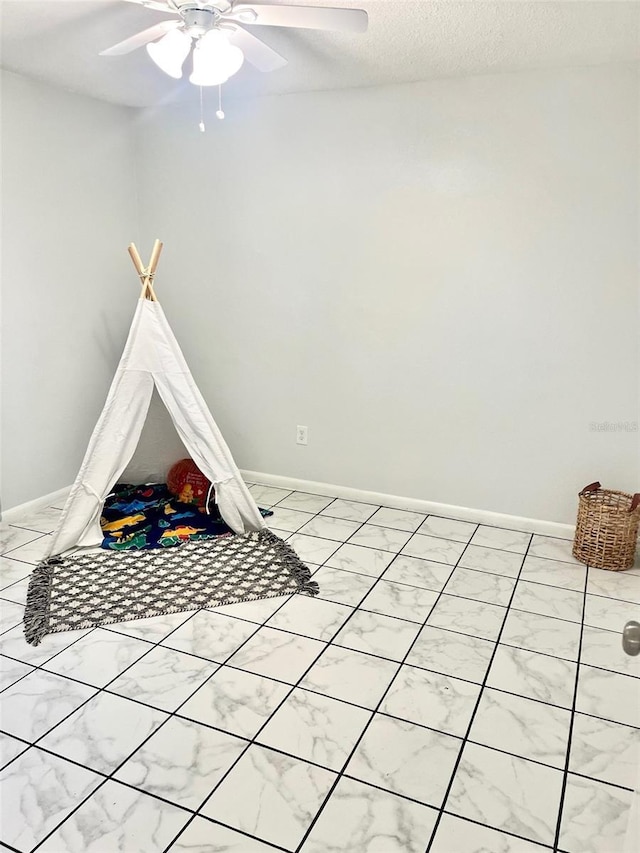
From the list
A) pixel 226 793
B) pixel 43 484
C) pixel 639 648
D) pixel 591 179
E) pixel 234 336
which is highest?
pixel 591 179

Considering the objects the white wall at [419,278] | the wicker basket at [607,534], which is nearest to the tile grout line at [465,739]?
the wicker basket at [607,534]

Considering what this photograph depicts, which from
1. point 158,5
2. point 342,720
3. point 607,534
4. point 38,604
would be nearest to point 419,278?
point 607,534

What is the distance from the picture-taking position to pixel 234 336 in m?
3.87

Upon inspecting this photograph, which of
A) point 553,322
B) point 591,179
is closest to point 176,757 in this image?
point 553,322

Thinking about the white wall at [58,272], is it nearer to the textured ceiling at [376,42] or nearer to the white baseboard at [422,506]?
the textured ceiling at [376,42]

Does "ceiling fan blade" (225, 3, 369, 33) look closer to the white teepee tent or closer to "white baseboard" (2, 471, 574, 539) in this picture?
the white teepee tent

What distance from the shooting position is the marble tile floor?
63.7 inches

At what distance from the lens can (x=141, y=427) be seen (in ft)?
10.5

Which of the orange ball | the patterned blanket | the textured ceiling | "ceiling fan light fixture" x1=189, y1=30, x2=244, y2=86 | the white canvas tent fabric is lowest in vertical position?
the patterned blanket

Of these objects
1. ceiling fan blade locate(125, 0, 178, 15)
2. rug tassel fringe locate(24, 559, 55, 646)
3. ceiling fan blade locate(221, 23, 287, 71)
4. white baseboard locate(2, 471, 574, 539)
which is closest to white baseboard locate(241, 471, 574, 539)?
white baseboard locate(2, 471, 574, 539)

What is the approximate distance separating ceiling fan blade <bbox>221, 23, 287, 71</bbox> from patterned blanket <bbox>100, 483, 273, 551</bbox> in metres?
2.03

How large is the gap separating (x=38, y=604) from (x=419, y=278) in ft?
7.42

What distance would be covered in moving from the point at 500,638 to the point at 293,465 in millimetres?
1783

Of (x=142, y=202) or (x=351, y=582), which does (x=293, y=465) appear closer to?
(x=351, y=582)
